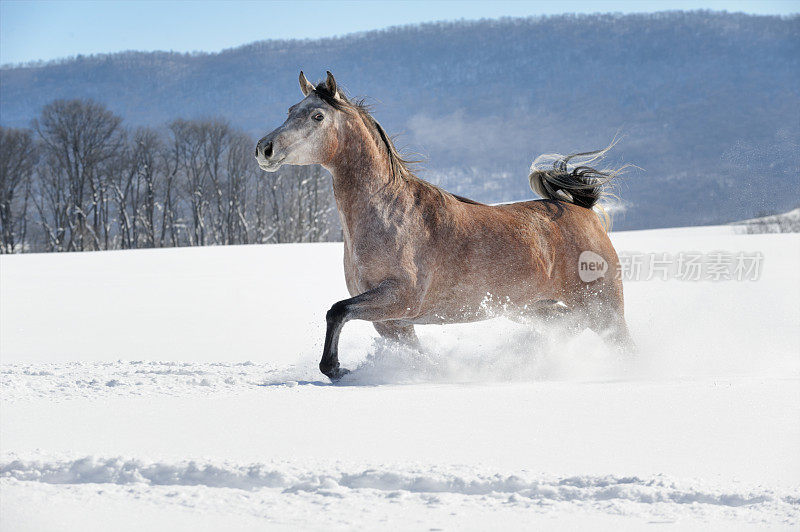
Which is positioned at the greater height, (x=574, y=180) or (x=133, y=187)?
(x=133, y=187)

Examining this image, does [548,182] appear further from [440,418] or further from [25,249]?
[25,249]

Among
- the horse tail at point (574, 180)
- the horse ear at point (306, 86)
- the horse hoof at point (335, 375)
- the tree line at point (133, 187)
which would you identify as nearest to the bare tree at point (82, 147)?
the tree line at point (133, 187)

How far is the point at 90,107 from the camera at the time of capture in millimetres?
47469

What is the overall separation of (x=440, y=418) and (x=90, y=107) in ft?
164

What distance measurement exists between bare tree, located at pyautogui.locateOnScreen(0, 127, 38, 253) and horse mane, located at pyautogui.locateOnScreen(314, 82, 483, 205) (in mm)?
41723

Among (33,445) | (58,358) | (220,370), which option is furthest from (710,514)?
(58,358)

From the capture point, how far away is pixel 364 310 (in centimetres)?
459

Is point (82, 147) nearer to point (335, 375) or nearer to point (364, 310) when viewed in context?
point (335, 375)

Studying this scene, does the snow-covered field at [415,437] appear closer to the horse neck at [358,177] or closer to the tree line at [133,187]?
the horse neck at [358,177]

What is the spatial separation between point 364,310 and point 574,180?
2694 mm

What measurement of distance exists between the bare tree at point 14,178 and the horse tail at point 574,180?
4162 cm

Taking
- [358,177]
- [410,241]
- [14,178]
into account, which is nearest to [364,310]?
[410,241]

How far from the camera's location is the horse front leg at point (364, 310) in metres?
4.56

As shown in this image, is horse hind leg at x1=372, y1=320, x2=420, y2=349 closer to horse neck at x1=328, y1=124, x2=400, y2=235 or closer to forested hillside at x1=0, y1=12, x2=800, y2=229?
horse neck at x1=328, y1=124, x2=400, y2=235
